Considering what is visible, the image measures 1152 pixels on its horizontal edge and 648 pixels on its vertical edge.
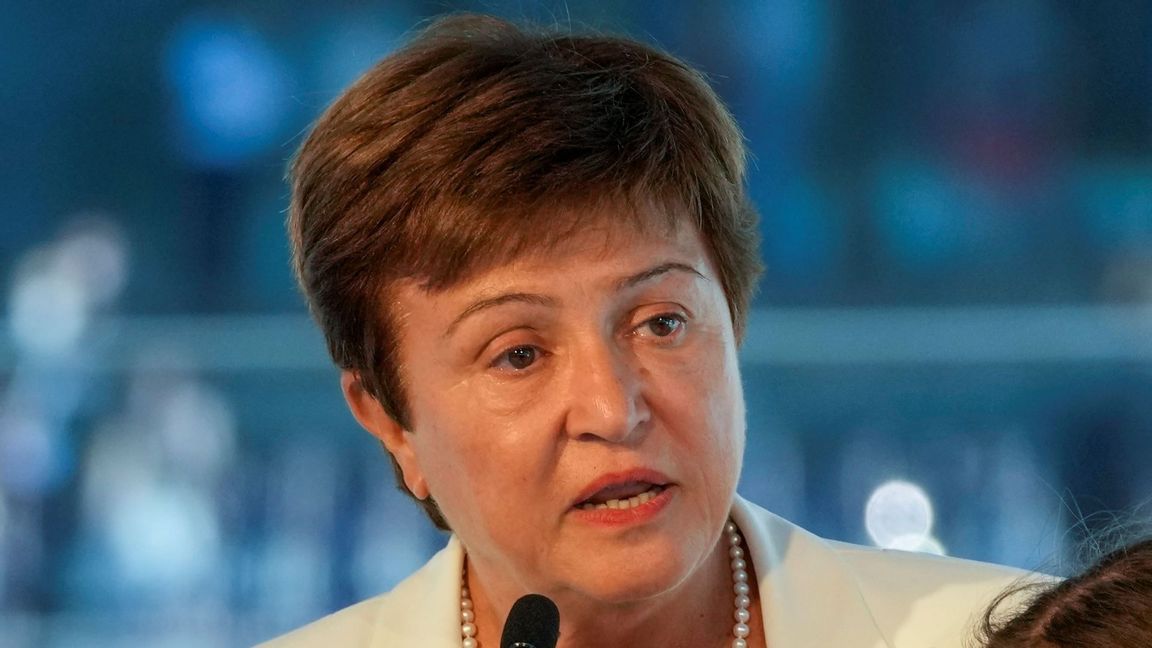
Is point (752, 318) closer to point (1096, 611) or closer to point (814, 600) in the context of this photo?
point (814, 600)

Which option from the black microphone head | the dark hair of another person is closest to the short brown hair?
the black microphone head

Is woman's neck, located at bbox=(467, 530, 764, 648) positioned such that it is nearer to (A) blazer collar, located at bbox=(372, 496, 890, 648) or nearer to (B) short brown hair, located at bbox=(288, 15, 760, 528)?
(A) blazer collar, located at bbox=(372, 496, 890, 648)

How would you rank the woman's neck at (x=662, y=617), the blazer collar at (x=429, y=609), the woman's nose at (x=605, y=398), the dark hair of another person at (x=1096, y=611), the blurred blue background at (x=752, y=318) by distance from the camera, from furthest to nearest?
the blurred blue background at (x=752, y=318)
the blazer collar at (x=429, y=609)
the woman's neck at (x=662, y=617)
the woman's nose at (x=605, y=398)
the dark hair of another person at (x=1096, y=611)

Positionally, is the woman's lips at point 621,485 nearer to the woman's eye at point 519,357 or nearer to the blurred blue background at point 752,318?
the woman's eye at point 519,357

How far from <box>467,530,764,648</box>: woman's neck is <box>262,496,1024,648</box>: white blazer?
0.04 metres

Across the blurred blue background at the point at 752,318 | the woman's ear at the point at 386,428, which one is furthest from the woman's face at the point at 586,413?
the blurred blue background at the point at 752,318

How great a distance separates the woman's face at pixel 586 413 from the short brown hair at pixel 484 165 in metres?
0.05

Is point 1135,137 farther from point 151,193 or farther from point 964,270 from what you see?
point 151,193

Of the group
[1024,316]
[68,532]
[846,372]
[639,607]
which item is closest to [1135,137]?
[1024,316]

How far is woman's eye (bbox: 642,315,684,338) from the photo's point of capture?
139 cm

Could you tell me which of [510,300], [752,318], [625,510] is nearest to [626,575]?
[625,510]

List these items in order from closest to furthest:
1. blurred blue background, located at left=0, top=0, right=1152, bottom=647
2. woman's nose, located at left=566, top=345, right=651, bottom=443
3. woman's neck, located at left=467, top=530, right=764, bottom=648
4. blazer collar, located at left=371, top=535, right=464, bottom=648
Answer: woman's nose, located at left=566, top=345, right=651, bottom=443 → woman's neck, located at left=467, top=530, right=764, bottom=648 → blazer collar, located at left=371, top=535, right=464, bottom=648 → blurred blue background, located at left=0, top=0, right=1152, bottom=647

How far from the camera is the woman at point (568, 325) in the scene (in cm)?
135

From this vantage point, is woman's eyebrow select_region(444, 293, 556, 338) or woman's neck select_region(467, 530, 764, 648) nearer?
woman's eyebrow select_region(444, 293, 556, 338)
